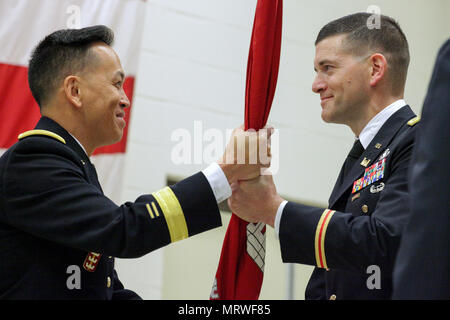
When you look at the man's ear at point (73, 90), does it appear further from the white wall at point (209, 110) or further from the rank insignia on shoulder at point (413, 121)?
the white wall at point (209, 110)

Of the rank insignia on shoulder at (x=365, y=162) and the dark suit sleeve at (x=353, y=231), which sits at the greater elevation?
the rank insignia on shoulder at (x=365, y=162)

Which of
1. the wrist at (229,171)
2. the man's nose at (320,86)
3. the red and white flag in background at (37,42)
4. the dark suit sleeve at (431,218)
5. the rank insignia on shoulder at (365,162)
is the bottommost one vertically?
the dark suit sleeve at (431,218)

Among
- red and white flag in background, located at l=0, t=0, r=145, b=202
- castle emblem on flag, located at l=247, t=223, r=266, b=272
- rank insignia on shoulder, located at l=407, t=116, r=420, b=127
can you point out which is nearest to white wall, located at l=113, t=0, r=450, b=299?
red and white flag in background, located at l=0, t=0, r=145, b=202

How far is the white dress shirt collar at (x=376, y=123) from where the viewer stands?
275cm

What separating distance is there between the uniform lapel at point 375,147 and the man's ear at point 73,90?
1.03m

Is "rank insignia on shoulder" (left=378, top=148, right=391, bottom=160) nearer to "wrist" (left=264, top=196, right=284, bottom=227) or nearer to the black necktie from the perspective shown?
the black necktie

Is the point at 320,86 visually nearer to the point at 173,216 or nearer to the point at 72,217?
the point at 173,216

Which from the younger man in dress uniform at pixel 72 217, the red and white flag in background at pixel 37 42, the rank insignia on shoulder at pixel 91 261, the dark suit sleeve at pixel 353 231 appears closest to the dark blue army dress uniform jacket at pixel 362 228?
the dark suit sleeve at pixel 353 231

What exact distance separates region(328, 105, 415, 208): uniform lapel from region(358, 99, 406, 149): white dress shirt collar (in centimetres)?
5

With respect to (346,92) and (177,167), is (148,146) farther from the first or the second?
(346,92)

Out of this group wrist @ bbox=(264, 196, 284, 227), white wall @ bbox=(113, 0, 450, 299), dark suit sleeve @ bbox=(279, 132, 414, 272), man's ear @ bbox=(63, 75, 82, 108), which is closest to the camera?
dark suit sleeve @ bbox=(279, 132, 414, 272)

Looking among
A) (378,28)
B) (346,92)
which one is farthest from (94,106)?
(378,28)

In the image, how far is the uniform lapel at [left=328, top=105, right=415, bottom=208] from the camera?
8.41ft

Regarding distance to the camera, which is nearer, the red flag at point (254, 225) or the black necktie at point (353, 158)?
the red flag at point (254, 225)
